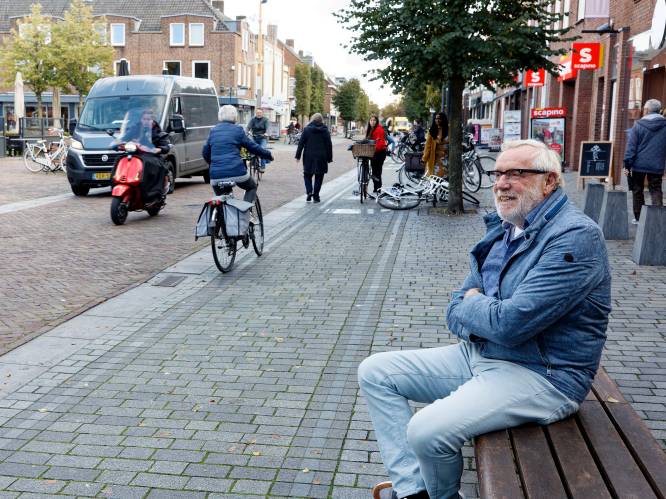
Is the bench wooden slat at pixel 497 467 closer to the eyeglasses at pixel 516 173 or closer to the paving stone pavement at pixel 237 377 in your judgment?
the paving stone pavement at pixel 237 377

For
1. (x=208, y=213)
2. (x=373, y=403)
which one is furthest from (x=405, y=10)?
(x=373, y=403)

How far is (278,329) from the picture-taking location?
6.27 meters

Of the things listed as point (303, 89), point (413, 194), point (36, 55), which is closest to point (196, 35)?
point (36, 55)

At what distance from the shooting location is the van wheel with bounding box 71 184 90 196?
16.6m

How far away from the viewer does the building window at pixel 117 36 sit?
63.6 meters

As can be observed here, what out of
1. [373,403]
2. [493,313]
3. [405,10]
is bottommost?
[373,403]

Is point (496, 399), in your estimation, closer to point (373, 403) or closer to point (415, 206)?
point (373, 403)

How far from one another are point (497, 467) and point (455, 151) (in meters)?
11.9

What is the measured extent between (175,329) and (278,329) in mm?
815

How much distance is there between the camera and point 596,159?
52.3ft

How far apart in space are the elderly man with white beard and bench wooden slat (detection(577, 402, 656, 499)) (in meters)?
0.11

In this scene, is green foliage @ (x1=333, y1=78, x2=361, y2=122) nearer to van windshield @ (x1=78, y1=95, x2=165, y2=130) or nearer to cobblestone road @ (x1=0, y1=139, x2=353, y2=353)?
→ cobblestone road @ (x1=0, y1=139, x2=353, y2=353)

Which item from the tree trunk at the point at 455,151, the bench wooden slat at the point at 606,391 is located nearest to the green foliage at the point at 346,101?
the tree trunk at the point at 455,151

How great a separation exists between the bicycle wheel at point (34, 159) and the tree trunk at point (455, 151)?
543 inches
